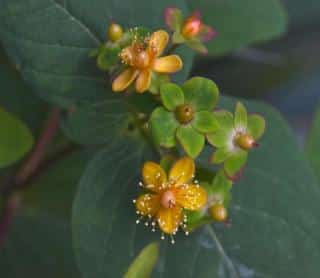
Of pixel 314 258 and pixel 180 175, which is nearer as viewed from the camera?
pixel 180 175

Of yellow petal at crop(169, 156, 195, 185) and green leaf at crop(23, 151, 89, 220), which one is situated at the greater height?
yellow petal at crop(169, 156, 195, 185)

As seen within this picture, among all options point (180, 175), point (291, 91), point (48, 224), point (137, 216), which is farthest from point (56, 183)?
point (291, 91)

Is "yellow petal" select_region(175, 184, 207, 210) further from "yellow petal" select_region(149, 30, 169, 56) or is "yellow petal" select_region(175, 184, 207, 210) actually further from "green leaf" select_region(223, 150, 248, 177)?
"yellow petal" select_region(149, 30, 169, 56)

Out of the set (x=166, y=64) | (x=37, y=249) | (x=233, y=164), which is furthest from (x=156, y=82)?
(x=37, y=249)

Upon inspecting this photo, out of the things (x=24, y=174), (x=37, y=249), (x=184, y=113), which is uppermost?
(x=184, y=113)

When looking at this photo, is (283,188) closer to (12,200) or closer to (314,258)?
(314,258)

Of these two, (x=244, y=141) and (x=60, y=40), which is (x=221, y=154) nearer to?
(x=244, y=141)

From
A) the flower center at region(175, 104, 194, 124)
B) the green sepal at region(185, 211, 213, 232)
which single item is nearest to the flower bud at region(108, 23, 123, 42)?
the flower center at region(175, 104, 194, 124)
